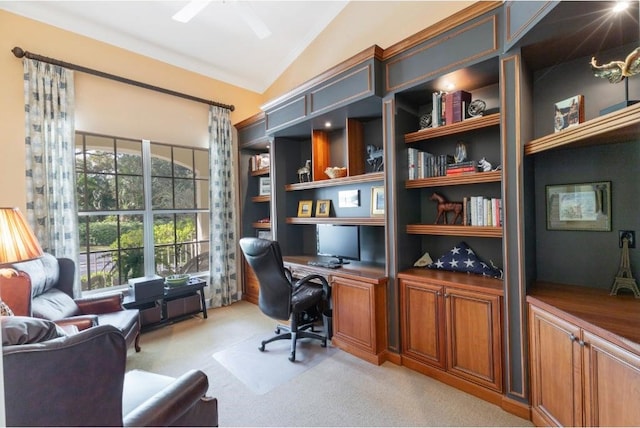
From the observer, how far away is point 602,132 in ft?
4.57

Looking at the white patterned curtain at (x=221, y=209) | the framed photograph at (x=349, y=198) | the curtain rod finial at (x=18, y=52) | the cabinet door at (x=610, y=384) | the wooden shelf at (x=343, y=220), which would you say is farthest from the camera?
the white patterned curtain at (x=221, y=209)

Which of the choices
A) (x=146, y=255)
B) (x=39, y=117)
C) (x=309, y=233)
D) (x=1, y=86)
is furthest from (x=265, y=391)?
(x=1, y=86)

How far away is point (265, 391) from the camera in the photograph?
2137mm

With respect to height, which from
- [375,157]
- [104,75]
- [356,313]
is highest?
[104,75]

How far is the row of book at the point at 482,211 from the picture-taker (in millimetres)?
2131

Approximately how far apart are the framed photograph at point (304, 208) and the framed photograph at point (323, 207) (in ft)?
0.42

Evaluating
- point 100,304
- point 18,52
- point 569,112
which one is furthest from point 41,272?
point 569,112

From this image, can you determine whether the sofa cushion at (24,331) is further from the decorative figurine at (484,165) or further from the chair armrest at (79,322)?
the decorative figurine at (484,165)

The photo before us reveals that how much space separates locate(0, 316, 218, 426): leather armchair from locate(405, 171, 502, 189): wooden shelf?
2256 millimetres

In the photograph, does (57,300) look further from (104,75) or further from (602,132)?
(602,132)

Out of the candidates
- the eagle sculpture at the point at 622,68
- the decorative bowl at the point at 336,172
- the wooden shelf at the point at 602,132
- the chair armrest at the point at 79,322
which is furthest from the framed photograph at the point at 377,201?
the chair armrest at the point at 79,322

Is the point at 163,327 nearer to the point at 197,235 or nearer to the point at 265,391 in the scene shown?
the point at 197,235

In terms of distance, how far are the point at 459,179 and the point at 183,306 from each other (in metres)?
3.37

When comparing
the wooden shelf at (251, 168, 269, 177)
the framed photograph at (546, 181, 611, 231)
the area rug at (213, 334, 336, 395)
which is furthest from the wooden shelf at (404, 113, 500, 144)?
the wooden shelf at (251, 168, 269, 177)
